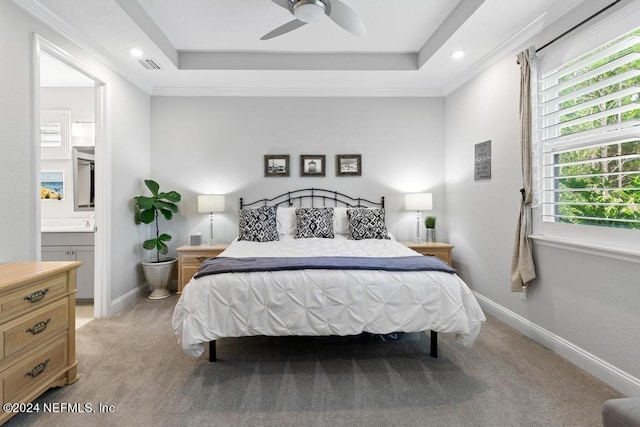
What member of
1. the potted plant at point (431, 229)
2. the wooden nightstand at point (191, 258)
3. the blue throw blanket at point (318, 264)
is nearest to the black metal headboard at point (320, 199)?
the potted plant at point (431, 229)

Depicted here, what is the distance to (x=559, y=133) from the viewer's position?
2689mm

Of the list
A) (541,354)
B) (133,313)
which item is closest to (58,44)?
(133,313)

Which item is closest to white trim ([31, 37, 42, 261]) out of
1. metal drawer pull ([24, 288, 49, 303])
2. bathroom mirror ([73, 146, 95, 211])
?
metal drawer pull ([24, 288, 49, 303])

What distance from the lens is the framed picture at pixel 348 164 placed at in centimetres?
460

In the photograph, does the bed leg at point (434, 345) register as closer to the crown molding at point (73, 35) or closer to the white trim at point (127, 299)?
the white trim at point (127, 299)

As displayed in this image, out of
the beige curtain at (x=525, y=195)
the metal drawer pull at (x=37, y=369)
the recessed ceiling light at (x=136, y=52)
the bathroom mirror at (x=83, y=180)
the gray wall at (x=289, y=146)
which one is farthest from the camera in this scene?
the gray wall at (x=289, y=146)

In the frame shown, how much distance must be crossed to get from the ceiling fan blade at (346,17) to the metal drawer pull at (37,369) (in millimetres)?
3172

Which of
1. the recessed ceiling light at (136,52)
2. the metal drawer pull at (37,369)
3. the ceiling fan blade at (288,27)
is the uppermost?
the recessed ceiling light at (136,52)

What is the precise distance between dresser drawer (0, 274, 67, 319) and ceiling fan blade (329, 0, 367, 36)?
2.79 m

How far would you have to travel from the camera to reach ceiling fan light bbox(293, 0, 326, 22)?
2.34 m

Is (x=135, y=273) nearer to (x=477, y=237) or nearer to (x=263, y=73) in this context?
(x=263, y=73)

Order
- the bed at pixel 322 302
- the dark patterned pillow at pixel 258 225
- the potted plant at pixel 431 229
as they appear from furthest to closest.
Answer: the potted plant at pixel 431 229 < the dark patterned pillow at pixel 258 225 < the bed at pixel 322 302

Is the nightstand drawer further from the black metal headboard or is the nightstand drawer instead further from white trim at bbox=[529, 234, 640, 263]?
white trim at bbox=[529, 234, 640, 263]

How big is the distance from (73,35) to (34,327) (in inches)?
103
